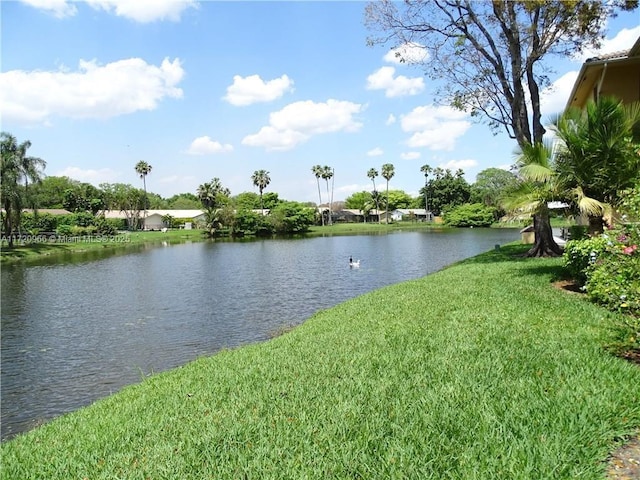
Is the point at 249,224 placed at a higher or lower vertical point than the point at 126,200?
lower

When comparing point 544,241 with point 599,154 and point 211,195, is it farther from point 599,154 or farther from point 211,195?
point 211,195

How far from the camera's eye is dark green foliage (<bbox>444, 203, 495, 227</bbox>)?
8544cm

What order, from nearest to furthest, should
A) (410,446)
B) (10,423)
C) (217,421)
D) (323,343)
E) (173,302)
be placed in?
(410,446)
(217,421)
(323,343)
(10,423)
(173,302)

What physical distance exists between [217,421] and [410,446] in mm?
1958

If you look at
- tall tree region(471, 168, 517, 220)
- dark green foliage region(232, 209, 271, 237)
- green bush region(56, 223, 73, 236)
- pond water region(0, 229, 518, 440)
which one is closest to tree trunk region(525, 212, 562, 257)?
pond water region(0, 229, 518, 440)

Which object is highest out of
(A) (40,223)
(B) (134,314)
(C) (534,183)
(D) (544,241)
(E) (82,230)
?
(A) (40,223)

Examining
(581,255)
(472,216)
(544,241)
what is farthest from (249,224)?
(581,255)

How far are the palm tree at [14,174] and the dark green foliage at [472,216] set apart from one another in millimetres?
68464

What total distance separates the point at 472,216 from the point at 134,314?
256 ft

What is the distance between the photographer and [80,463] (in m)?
4.10

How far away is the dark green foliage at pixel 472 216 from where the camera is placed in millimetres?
85438

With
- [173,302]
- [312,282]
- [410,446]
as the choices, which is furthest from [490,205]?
[410,446]

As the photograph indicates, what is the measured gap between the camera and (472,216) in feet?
283

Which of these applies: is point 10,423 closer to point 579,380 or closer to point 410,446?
point 410,446
